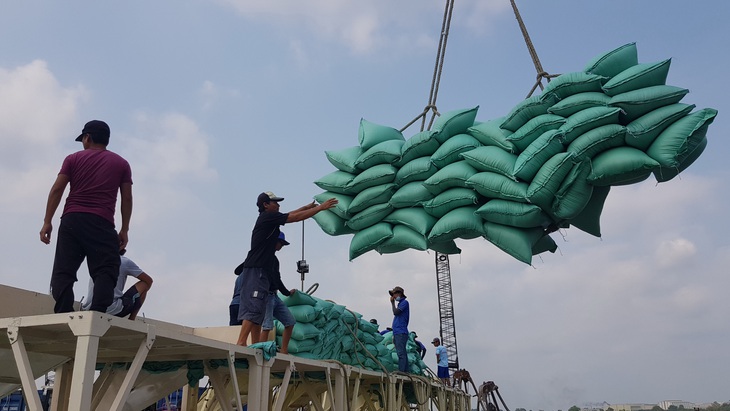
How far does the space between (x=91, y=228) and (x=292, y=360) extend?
75.0 inches

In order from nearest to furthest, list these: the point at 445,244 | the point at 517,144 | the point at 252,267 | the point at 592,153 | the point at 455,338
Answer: the point at 252,267, the point at 592,153, the point at 517,144, the point at 445,244, the point at 455,338

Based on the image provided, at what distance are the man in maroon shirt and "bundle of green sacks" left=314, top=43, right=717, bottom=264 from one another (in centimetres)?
294

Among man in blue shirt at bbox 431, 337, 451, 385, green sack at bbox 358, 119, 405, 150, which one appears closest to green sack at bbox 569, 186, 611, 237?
green sack at bbox 358, 119, 405, 150

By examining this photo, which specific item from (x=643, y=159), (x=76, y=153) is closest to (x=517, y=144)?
(x=643, y=159)

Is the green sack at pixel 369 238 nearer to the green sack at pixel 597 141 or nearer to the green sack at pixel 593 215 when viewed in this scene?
the green sack at pixel 593 215

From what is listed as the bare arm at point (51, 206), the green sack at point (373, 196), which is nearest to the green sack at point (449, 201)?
the green sack at point (373, 196)

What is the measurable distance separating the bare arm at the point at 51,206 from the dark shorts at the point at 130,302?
1.02m

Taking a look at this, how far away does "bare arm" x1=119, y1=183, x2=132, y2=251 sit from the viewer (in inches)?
116

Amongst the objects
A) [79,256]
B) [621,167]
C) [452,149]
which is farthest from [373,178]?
[79,256]

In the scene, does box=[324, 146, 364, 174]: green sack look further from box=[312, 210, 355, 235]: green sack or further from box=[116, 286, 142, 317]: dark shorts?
box=[116, 286, 142, 317]: dark shorts

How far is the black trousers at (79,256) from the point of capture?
2.71 metres

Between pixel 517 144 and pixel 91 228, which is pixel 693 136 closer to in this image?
pixel 517 144

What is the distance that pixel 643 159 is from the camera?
4324mm

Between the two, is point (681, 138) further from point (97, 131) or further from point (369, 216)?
point (97, 131)
